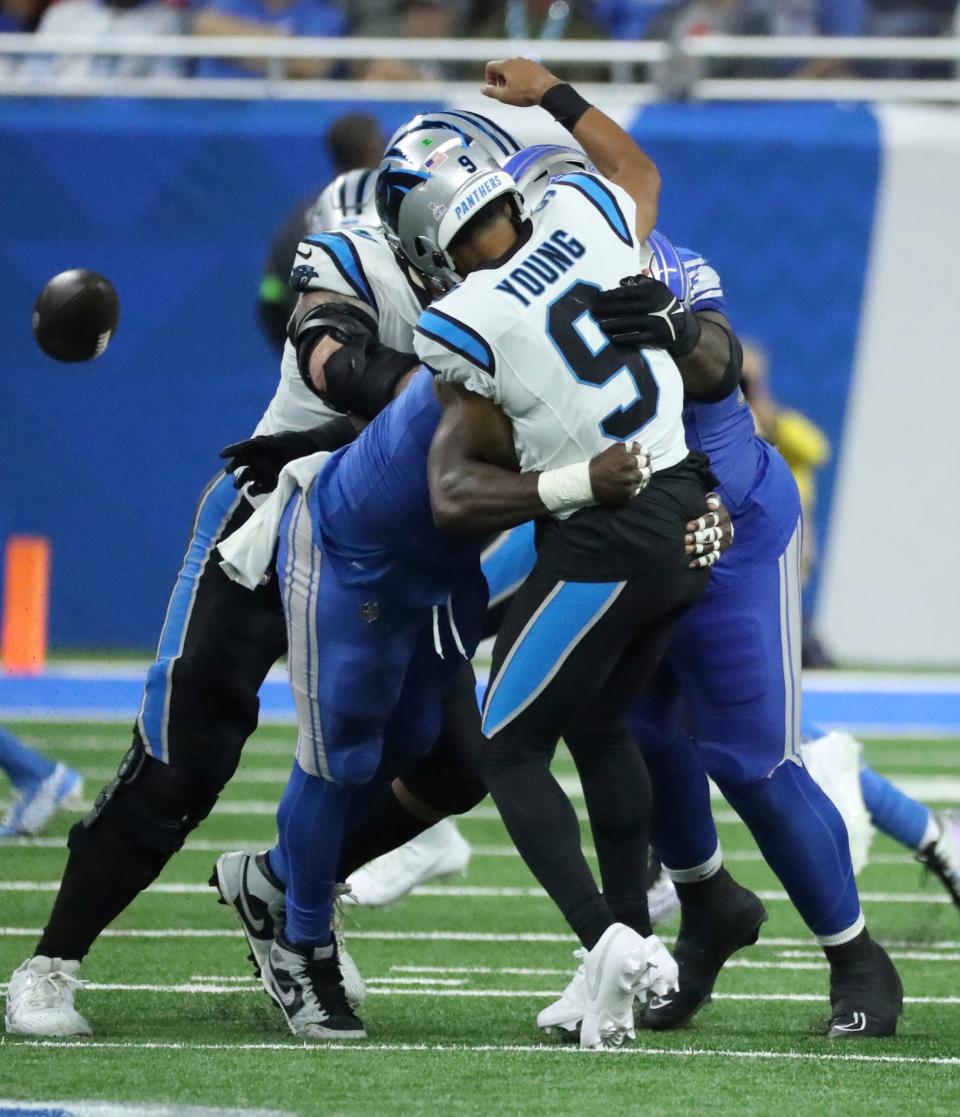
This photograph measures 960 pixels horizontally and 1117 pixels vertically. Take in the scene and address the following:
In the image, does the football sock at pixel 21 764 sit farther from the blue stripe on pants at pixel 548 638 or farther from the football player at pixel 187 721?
the blue stripe on pants at pixel 548 638

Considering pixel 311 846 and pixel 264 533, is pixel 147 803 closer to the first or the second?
pixel 311 846

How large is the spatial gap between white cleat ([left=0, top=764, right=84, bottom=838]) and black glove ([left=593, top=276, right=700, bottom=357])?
3270 millimetres

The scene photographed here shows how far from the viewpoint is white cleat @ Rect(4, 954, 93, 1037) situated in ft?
12.8

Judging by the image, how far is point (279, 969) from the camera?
4098 mm

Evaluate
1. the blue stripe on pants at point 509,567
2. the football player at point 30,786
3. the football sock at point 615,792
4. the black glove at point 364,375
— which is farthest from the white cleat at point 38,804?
the football sock at point 615,792

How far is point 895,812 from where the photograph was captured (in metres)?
5.28

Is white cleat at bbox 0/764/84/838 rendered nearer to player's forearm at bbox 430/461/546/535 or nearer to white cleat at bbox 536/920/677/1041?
white cleat at bbox 536/920/677/1041

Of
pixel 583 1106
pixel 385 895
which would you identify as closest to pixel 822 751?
pixel 385 895

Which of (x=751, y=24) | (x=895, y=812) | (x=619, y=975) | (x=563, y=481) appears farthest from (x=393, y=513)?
(x=751, y=24)

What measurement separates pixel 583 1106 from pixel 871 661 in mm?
8668

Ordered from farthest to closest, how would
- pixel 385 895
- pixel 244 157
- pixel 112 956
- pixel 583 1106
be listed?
pixel 244 157
pixel 385 895
pixel 112 956
pixel 583 1106

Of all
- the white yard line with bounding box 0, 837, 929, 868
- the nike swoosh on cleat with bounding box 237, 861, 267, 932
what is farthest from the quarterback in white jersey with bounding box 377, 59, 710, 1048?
the white yard line with bounding box 0, 837, 929, 868

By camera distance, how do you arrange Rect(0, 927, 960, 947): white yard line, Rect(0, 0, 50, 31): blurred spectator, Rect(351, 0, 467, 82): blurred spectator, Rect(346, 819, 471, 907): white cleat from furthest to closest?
Rect(0, 0, 50, 31): blurred spectator → Rect(351, 0, 467, 82): blurred spectator → Rect(346, 819, 471, 907): white cleat → Rect(0, 927, 960, 947): white yard line

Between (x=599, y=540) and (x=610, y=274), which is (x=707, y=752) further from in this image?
(x=610, y=274)
